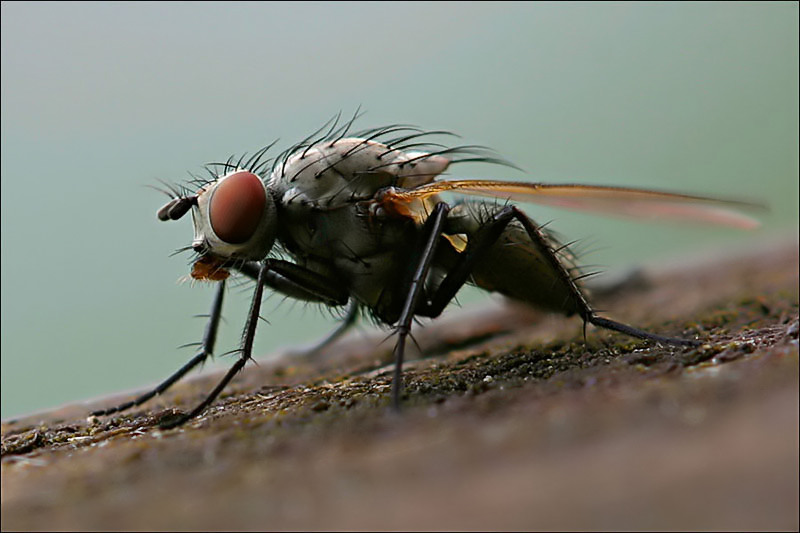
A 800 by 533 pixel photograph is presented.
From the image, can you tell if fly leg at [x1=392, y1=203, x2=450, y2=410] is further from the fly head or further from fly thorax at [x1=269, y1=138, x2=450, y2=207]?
the fly head

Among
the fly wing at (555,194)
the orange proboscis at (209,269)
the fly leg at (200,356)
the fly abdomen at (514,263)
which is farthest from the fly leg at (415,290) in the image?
the fly leg at (200,356)

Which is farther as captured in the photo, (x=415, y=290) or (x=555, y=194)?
(x=555, y=194)

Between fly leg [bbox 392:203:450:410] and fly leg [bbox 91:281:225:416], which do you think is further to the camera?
fly leg [bbox 91:281:225:416]

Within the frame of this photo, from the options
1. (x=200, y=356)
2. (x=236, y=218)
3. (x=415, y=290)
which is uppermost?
(x=236, y=218)

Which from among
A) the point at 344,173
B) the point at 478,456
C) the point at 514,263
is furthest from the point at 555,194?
the point at 478,456

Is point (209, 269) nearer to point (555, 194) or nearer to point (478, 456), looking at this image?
point (555, 194)

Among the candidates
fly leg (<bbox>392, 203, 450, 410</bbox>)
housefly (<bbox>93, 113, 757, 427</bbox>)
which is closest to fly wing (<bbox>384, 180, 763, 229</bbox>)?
housefly (<bbox>93, 113, 757, 427</bbox>)
